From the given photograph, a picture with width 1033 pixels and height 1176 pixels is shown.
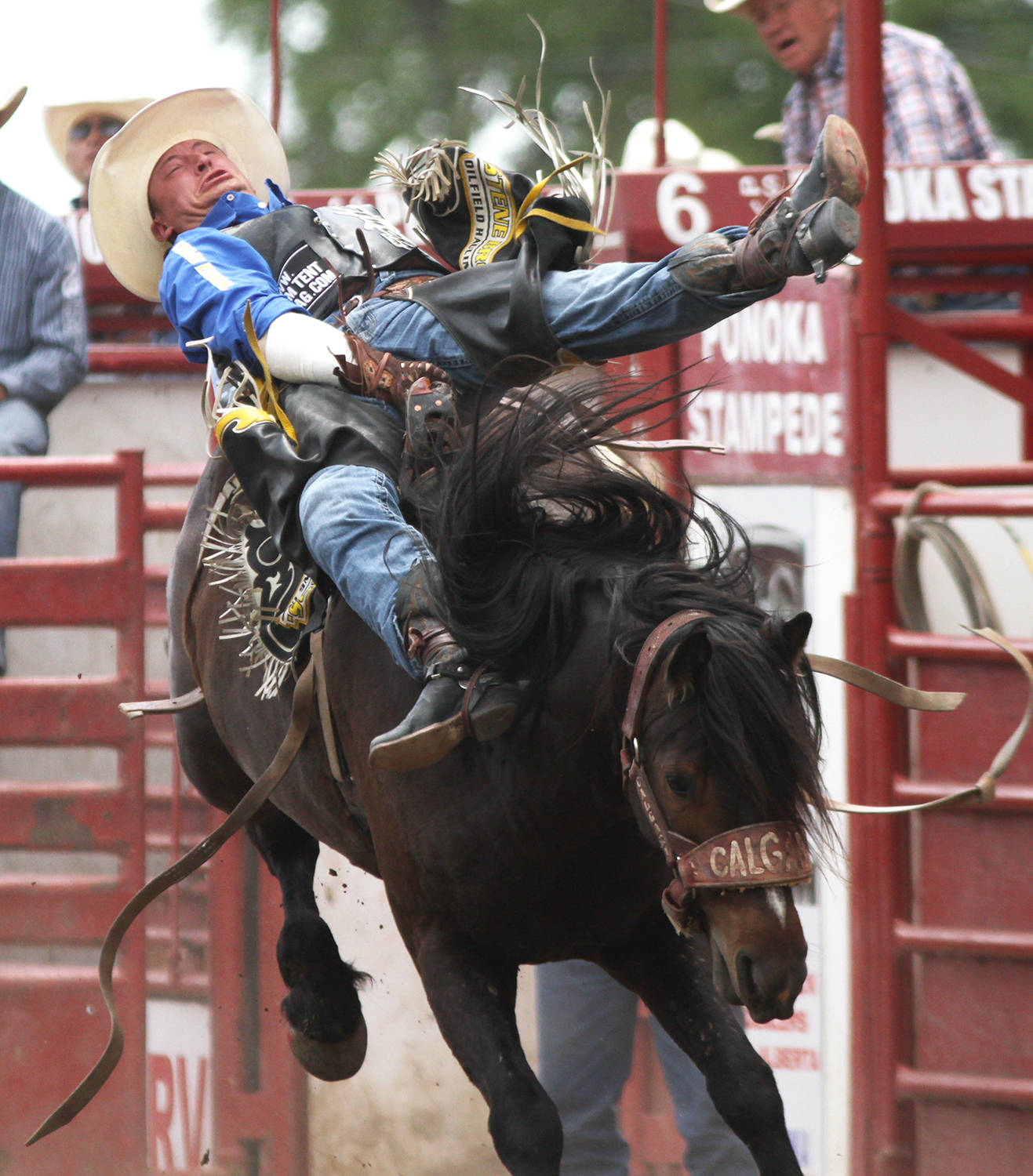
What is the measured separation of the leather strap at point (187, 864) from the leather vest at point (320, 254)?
0.80 metres

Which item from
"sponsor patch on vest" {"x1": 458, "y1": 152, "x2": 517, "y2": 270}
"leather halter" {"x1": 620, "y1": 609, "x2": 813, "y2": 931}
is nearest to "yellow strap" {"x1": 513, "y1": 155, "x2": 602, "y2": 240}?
"sponsor patch on vest" {"x1": 458, "y1": 152, "x2": 517, "y2": 270}

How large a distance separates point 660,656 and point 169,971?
2.94 m

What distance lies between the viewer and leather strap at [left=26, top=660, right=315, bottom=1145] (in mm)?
3053

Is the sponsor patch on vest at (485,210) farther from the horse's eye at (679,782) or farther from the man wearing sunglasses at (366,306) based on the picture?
the horse's eye at (679,782)

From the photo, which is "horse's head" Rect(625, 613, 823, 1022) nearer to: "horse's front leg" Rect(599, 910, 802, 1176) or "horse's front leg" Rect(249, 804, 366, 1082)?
"horse's front leg" Rect(599, 910, 802, 1176)

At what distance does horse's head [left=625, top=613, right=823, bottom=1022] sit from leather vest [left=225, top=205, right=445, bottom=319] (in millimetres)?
1268

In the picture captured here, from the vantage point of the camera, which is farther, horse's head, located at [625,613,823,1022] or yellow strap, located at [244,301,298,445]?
yellow strap, located at [244,301,298,445]

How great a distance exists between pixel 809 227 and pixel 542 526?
669 millimetres

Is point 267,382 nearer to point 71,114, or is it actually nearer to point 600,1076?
point 600,1076

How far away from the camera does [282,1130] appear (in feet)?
15.7

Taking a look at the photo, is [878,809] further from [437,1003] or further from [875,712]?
[875,712]

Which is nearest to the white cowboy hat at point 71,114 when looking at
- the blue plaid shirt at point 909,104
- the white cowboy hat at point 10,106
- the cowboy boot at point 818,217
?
the white cowboy hat at point 10,106

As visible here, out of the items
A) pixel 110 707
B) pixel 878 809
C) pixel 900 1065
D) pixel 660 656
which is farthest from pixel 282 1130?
pixel 660 656

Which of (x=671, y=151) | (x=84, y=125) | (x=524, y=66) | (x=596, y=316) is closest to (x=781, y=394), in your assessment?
(x=596, y=316)
